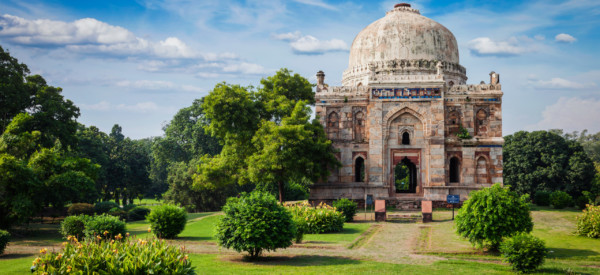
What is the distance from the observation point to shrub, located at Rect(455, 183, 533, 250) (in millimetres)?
15596

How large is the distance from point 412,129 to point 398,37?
7.40 m

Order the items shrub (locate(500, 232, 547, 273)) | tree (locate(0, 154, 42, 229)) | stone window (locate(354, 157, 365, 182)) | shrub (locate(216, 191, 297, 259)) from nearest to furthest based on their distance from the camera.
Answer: shrub (locate(500, 232, 547, 273)), shrub (locate(216, 191, 297, 259)), tree (locate(0, 154, 42, 229)), stone window (locate(354, 157, 365, 182))

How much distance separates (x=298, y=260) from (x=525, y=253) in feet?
20.5

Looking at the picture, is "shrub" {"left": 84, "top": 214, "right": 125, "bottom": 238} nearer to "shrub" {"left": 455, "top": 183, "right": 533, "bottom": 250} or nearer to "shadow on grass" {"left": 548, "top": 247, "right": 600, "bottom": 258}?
"shrub" {"left": 455, "top": 183, "right": 533, "bottom": 250}

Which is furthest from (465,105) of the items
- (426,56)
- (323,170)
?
(323,170)

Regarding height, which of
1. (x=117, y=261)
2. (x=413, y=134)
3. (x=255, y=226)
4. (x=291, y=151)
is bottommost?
(x=117, y=261)

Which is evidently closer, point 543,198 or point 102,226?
point 102,226

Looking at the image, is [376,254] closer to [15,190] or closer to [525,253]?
[525,253]

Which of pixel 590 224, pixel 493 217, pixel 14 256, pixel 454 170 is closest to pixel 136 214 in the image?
pixel 14 256

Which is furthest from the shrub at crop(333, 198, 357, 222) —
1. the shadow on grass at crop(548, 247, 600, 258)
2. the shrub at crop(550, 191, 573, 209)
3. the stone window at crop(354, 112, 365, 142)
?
the shrub at crop(550, 191, 573, 209)

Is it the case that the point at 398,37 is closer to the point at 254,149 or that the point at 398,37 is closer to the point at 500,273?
the point at 254,149

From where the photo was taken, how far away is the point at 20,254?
1644cm

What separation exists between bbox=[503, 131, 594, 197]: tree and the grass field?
18.4 meters

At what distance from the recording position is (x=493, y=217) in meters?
15.6
